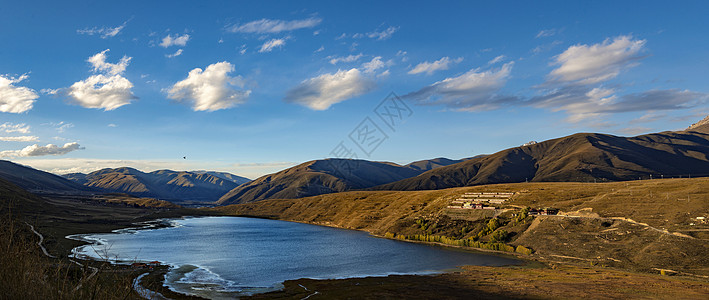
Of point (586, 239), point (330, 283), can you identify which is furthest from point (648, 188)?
point (330, 283)

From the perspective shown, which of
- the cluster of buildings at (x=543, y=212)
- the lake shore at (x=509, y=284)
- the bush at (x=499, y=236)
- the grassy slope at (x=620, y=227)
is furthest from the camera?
the cluster of buildings at (x=543, y=212)

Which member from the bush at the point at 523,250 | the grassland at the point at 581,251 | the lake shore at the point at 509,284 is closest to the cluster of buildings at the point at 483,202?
the grassland at the point at 581,251

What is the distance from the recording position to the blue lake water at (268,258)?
97.5 meters

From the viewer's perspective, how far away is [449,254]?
446 ft

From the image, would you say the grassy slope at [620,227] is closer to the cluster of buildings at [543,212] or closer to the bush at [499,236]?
the bush at [499,236]

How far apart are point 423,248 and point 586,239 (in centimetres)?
5516

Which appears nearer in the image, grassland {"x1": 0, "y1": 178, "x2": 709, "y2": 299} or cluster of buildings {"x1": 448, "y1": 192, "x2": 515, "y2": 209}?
grassland {"x1": 0, "y1": 178, "x2": 709, "y2": 299}

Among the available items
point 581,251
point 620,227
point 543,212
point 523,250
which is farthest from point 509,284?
point 543,212

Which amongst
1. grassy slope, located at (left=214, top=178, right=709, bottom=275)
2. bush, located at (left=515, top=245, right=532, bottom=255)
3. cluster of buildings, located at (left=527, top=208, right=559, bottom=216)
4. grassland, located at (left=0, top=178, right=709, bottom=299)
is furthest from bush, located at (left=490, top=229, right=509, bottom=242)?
cluster of buildings, located at (left=527, top=208, right=559, bottom=216)

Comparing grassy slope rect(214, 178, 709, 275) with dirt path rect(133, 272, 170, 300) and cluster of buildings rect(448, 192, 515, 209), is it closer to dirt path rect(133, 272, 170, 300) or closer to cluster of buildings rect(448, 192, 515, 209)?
cluster of buildings rect(448, 192, 515, 209)

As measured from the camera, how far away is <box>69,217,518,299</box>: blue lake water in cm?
9750

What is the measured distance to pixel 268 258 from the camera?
134 meters

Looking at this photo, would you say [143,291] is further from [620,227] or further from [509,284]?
[620,227]

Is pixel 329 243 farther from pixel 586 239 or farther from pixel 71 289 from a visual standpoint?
pixel 71 289
